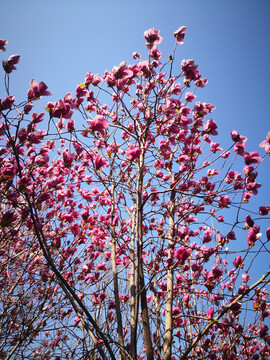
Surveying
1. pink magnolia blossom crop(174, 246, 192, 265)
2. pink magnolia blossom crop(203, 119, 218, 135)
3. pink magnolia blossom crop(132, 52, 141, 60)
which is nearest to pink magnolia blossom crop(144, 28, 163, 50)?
pink magnolia blossom crop(132, 52, 141, 60)

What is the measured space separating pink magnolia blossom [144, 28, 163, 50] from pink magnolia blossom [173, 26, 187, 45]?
0.18 m

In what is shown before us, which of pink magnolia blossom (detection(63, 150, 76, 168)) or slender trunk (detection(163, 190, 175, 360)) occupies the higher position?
pink magnolia blossom (detection(63, 150, 76, 168))

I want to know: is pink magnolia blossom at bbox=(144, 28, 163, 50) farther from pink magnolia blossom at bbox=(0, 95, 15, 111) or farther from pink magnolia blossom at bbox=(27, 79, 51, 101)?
pink magnolia blossom at bbox=(0, 95, 15, 111)

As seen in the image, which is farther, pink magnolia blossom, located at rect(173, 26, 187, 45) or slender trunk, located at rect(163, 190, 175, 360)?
pink magnolia blossom, located at rect(173, 26, 187, 45)

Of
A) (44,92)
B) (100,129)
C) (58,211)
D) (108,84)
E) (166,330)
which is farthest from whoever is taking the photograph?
(58,211)

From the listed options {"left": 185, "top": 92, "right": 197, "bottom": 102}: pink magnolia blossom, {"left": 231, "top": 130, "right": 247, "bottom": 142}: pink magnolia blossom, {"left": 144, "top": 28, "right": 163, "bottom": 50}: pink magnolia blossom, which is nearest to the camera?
{"left": 231, "top": 130, "right": 247, "bottom": 142}: pink magnolia blossom

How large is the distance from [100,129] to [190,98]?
1363 millimetres

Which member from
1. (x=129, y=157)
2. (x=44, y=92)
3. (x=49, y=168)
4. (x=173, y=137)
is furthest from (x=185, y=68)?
(x=49, y=168)

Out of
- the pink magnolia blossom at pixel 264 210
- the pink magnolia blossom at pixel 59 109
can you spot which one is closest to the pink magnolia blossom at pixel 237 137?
the pink magnolia blossom at pixel 264 210

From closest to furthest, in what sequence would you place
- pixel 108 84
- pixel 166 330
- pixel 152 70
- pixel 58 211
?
pixel 166 330, pixel 108 84, pixel 152 70, pixel 58 211

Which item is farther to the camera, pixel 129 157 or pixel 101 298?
pixel 101 298

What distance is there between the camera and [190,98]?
264 cm

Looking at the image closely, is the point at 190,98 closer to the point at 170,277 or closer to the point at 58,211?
the point at 170,277

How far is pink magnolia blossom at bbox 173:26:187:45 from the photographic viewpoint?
2.33m
